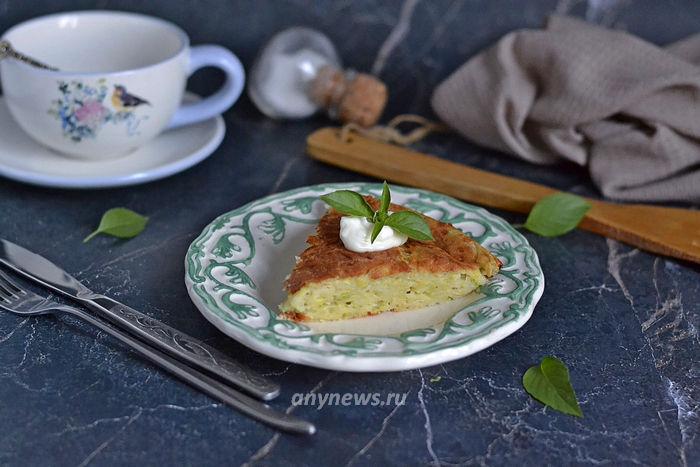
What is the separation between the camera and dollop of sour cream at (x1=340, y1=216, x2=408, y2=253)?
4.08ft

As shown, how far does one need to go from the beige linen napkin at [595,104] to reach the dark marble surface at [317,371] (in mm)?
74

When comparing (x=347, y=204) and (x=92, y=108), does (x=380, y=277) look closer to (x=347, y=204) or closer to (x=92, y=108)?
(x=347, y=204)

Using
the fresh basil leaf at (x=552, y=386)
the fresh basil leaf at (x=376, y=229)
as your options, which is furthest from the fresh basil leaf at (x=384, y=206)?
the fresh basil leaf at (x=552, y=386)

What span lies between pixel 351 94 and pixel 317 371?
879mm

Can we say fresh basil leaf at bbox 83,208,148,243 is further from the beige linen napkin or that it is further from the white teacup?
the beige linen napkin

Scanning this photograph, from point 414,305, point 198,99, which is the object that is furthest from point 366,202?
point 198,99

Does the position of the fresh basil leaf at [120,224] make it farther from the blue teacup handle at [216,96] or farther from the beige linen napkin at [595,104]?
the beige linen napkin at [595,104]

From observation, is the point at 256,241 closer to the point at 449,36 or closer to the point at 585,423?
the point at 585,423

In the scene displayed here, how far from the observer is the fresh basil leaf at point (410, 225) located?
123 cm

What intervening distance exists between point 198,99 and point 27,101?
1.47 feet

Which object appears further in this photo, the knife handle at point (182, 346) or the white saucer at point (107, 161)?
the white saucer at point (107, 161)

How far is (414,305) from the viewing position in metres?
1.26

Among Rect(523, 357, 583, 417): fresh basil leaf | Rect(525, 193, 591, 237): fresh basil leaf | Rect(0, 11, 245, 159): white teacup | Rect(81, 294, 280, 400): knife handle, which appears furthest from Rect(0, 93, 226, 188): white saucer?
Rect(523, 357, 583, 417): fresh basil leaf

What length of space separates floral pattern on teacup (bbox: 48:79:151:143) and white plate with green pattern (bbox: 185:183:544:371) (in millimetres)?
319
